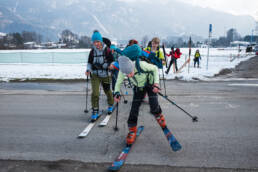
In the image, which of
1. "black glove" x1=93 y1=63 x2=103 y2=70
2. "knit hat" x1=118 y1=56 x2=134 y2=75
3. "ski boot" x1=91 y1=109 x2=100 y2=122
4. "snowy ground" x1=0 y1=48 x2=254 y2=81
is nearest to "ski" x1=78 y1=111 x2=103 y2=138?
"ski boot" x1=91 y1=109 x2=100 y2=122

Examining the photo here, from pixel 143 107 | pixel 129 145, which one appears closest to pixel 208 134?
pixel 129 145

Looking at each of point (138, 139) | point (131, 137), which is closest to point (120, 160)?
point (131, 137)

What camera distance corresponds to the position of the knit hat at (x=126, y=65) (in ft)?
11.0

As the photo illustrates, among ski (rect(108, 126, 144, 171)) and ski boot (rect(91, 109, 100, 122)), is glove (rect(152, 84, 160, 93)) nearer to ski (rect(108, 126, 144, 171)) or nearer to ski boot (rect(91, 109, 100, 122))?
ski (rect(108, 126, 144, 171))

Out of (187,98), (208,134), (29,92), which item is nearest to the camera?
(208,134)

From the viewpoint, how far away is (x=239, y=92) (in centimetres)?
805

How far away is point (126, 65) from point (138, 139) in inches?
67.5

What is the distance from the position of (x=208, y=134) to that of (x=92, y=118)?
9.39ft

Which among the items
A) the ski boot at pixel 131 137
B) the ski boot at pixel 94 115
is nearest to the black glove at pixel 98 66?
the ski boot at pixel 94 115

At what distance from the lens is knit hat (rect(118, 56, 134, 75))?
3.34 metres

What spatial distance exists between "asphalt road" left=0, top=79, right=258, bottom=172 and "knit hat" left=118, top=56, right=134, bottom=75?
60.0 inches

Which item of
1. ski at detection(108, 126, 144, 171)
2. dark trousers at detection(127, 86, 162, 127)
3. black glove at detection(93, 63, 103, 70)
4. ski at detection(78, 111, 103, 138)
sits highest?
black glove at detection(93, 63, 103, 70)

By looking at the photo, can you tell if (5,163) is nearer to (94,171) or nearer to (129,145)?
(94,171)

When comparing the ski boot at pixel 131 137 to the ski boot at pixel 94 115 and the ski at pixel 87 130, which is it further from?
the ski boot at pixel 94 115
